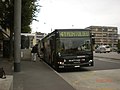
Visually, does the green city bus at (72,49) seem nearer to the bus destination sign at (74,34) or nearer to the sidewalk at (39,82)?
the bus destination sign at (74,34)

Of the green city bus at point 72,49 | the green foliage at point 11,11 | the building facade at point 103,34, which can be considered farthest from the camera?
the building facade at point 103,34

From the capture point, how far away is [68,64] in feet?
60.2

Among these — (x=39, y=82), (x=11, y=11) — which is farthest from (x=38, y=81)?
(x=11, y=11)

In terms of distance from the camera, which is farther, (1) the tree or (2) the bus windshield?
(1) the tree

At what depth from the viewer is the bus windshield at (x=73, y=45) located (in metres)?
18.5

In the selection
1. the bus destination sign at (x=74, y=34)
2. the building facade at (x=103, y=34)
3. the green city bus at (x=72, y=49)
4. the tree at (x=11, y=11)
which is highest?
the building facade at (x=103, y=34)

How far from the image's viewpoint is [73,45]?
18562 millimetres

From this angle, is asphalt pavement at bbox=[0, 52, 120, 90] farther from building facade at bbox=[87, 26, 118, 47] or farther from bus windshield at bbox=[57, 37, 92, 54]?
building facade at bbox=[87, 26, 118, 47]

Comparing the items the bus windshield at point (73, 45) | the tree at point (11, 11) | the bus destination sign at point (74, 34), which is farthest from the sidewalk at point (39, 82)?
the tree at point (11, 11)

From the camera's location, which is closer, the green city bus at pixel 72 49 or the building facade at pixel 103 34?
the green city bus at pixel 72 49

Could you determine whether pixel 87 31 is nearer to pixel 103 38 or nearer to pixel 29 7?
pixel 29 7

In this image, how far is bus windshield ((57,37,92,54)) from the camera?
60.6ft

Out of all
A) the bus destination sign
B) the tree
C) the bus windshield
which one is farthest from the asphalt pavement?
the tree

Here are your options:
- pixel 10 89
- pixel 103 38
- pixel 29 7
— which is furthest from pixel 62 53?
pixel 103 38
